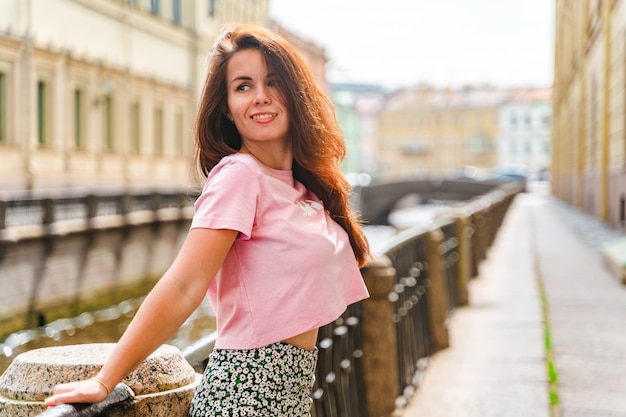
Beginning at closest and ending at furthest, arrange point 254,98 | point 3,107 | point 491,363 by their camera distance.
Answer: point 254,98
point 491,363
point 3,107

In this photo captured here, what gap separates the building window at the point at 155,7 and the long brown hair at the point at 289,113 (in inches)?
1216

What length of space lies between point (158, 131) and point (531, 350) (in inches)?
1167

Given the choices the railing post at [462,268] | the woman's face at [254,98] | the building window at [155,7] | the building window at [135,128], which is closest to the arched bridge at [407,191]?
the building window at [135,128]

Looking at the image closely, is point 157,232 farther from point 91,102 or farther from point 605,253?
point 605,253

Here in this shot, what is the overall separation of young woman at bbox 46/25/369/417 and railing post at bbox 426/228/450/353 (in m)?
3.99

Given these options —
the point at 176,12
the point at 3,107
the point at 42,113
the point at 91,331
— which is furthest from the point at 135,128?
the point at 91,331

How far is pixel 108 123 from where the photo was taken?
98.3ft

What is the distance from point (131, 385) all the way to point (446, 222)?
6.03 m

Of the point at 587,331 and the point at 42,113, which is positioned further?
the point at 42,113

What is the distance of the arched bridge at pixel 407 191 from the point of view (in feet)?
172

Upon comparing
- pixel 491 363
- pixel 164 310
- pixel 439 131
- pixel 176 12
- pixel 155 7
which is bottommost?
pixel 491 363

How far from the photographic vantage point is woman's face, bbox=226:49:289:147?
2.13m

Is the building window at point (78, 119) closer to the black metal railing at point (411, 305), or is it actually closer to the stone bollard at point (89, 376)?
the black metal railing at point (411, 305)

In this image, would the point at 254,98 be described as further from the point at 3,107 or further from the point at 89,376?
the point at 3,107
